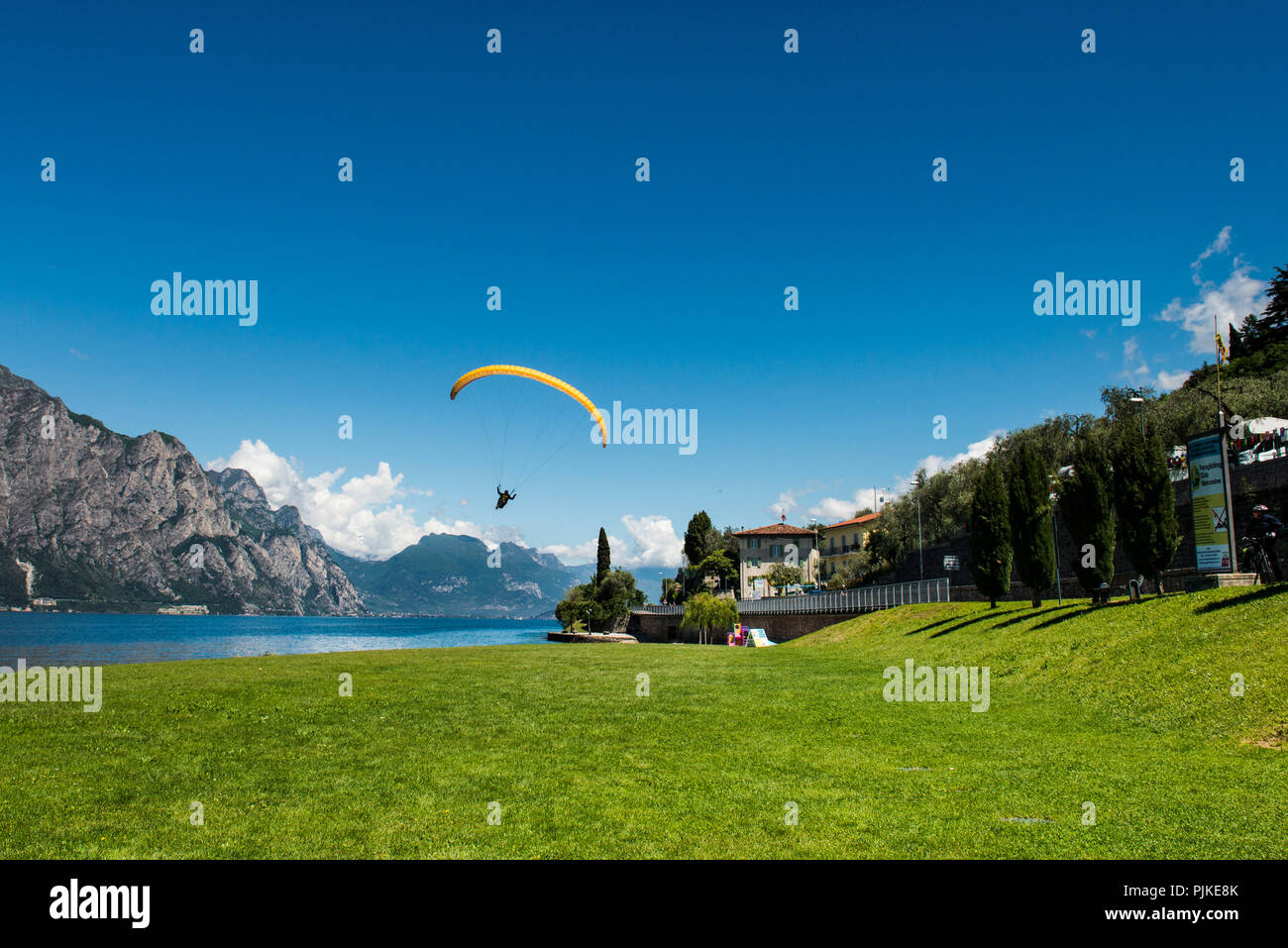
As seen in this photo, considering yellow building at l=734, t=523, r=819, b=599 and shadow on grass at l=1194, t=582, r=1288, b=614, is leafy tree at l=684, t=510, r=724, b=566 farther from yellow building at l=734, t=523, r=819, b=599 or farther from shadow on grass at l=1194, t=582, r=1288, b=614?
shadow on grass at l=1194, t=582, r=1288, b=614

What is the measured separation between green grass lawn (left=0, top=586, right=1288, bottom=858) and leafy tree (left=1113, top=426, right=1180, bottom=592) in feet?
9.14

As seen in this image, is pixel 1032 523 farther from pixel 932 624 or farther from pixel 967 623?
pixel 932 624

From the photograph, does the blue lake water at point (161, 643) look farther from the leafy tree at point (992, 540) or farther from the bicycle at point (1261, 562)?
the bicycle at point (1261, 562)

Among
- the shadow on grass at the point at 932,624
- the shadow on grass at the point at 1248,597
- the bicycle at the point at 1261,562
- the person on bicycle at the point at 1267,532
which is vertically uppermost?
the person on bicycle at the point at 1267,532

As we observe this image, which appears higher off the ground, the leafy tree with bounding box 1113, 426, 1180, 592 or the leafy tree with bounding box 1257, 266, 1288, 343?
the leafy tree with bounding box 1257, 266, 1288, 343

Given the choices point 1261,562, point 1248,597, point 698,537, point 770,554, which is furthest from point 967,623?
point 698,537

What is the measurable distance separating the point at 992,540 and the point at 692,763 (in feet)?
90.5

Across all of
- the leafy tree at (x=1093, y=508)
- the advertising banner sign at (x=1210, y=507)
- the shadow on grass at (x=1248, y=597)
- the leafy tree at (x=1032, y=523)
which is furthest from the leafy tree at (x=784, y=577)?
the shadow on grass at (x=1248, y=597)

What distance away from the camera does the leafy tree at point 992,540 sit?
35188 millimetres

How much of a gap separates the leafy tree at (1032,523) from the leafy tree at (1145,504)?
17.2 feet

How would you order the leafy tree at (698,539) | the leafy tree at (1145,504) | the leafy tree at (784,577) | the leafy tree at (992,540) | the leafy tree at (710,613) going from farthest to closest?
the leafy tree at (698,539) → the leafy tree at (784,577) → the leafy tree at (710,613) → the leafy tree at (992,540) → the leafy tree at (1145,504)

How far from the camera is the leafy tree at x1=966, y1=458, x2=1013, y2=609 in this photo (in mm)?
35188

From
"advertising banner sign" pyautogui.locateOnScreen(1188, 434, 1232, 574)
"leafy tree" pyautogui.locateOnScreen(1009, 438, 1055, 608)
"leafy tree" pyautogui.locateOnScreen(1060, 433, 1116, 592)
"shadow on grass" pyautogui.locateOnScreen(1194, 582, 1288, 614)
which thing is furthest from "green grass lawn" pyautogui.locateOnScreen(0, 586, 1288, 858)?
"leafy tree" pyautogui.locateOnScreen(1009, 438, 1055, 608)
